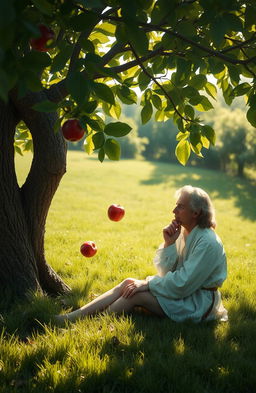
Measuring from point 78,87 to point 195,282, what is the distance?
2146mm

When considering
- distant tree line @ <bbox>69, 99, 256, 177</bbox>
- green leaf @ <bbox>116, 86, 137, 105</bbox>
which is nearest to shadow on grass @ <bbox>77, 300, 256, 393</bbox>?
green leaf @ <bbox>116, 86, 137, 105</bbox>

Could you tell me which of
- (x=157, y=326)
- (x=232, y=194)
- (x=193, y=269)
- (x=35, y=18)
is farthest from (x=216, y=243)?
(x=232, y=194)

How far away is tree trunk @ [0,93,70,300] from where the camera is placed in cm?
337

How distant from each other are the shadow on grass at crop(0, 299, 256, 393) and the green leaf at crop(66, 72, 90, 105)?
1.71 metres

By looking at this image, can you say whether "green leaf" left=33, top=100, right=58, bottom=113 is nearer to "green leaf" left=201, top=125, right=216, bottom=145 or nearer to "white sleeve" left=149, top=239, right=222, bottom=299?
"green leaf" left=201, top=125, right=216, bottom=145

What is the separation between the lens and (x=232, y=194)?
745 inches

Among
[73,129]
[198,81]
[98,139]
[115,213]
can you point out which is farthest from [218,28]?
[115,213]

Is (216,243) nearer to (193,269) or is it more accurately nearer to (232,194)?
(193,269)

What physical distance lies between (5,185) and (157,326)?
69.2 inches

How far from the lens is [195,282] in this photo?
3.18m

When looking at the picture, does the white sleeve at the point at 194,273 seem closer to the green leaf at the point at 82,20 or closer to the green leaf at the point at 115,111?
the green leaf at the point at 115,111

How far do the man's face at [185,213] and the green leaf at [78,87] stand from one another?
6.69 ft

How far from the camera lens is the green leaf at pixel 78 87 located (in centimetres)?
149

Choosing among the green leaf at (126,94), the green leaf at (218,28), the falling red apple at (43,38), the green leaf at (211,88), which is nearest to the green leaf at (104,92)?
the falling red apple at (43,38)
